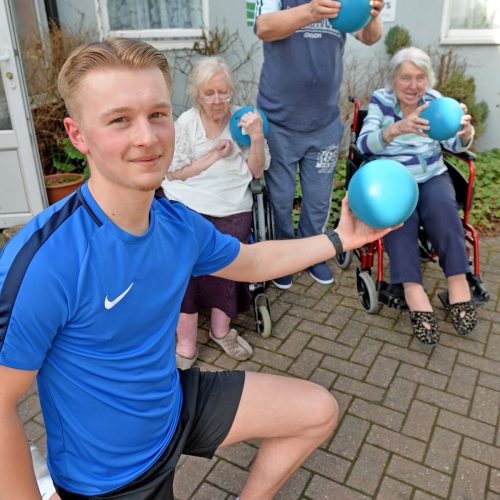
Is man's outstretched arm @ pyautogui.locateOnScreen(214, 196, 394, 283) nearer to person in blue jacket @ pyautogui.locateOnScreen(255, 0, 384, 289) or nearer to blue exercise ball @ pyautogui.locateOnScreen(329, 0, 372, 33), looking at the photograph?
person in blue jacket @ pyautogui.locateOnScreen(255, 0, 384, 289)

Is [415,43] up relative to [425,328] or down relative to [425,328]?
up

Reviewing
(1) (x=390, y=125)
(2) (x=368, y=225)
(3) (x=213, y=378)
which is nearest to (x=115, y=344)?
(3) (x=213, y=378)

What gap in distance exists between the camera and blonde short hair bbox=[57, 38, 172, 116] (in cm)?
121

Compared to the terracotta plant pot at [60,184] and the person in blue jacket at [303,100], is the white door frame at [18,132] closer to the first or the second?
the terracotta plant pot at [60,184]

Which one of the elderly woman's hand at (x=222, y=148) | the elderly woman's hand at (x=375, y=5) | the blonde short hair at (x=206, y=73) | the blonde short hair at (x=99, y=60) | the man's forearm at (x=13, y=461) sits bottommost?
the man's forearm at (x=13, y=461)

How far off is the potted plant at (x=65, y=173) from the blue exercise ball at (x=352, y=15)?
2.96 m

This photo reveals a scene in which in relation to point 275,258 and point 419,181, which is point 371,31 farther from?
point 275,258

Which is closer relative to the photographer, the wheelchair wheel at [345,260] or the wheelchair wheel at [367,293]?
the wheelchair wheel at [367,293]

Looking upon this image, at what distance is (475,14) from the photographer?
20.6 ft

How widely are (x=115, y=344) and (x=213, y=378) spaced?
19.9 inches

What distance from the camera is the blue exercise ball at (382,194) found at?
197 cm

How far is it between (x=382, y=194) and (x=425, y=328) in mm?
1219

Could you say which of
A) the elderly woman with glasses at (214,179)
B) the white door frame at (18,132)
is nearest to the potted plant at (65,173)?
the white door frame at (18,132)

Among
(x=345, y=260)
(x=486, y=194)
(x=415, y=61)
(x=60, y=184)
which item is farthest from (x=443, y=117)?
(x=60, y=184)
